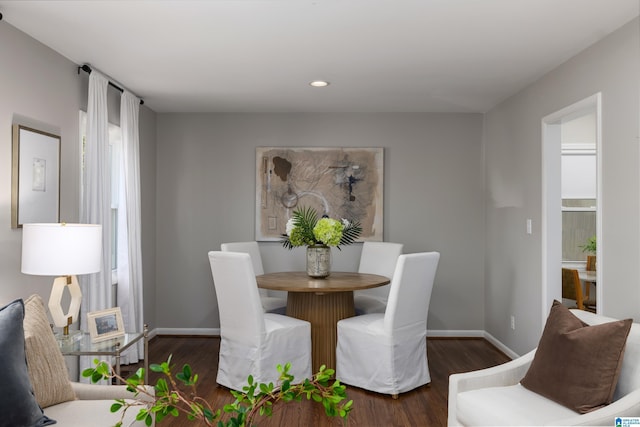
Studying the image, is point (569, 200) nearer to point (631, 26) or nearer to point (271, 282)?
point (631, 26)

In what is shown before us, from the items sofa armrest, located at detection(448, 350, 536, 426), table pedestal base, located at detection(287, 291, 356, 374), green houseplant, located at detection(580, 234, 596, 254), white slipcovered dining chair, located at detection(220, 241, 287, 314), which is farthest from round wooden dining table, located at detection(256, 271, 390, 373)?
green houseplant, located at detection(580, 234, 596, 254)

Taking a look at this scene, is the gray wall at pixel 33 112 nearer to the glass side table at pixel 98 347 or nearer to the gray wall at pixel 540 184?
the glass side table at pixel 98 347

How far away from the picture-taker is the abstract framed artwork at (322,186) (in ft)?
18.6

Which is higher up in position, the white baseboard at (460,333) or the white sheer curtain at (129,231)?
the white sheer curtain at (129,231)

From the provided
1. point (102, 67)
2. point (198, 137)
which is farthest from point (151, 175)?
point (102, 67)

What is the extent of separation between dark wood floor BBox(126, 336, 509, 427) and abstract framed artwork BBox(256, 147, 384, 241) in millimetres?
1356

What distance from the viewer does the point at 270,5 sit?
2.78 metres

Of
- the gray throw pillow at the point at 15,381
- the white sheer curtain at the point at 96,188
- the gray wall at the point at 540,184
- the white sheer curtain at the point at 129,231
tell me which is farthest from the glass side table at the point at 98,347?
the gray wall at the point at 540,184

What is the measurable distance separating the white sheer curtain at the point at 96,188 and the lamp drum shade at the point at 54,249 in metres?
0.98

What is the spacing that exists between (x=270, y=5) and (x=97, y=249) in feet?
5.52

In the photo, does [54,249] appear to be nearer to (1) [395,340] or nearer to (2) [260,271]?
(1) [395,340]

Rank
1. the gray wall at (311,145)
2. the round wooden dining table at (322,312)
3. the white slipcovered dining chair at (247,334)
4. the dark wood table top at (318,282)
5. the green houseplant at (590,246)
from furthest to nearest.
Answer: the gray wall at (311,145) < the green houseplant at (590,246) < the round wooden dining table at (322,312) < the dark wood table top at (318,282) < the white slipcovered dining chair at (247,334)

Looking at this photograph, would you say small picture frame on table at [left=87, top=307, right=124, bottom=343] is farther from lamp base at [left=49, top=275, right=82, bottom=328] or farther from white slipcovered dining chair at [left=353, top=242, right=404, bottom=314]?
white slipcovered dining chair at [left=353, top=242, right=404, bottom=314]

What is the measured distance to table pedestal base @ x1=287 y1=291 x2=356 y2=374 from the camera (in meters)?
4.24
